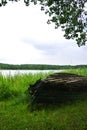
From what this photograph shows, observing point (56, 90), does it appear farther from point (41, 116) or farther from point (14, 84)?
point (14, 84)

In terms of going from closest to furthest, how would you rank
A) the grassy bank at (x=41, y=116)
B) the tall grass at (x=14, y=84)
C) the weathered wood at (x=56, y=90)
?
the grassy bank at (x=41, y=116) → the weathered wood at (x=56, y=90) → the tall grass at (x=14, y=84)

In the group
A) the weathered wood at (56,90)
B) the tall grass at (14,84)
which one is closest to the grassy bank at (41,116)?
the weathered wood at (56,90)

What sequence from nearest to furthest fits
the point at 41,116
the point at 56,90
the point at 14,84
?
1. the point at 41,116
2. the point at 56,90
3. the point at 14,84

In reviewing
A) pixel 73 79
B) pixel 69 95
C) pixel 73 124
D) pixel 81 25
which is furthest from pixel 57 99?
pixel 81 25

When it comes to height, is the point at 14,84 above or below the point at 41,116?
above

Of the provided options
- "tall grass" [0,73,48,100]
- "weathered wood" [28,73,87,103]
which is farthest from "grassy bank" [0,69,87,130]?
"tall grass" [0,73,48,100]

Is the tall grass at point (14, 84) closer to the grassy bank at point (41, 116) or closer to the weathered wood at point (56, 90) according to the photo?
the grassy bank at point (41, 116)

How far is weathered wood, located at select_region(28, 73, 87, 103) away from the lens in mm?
14227

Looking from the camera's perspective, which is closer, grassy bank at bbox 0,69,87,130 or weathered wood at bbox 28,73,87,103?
grassy bank at bbox 0,69,87,130

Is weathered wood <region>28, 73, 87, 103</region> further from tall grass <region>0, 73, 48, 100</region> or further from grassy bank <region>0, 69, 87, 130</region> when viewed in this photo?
tall grass <region>0, 73, 48, 100</region>

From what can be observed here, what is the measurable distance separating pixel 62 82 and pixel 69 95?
2.05 feet

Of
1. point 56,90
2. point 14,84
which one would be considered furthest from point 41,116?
point 14,84

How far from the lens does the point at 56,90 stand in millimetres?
14422

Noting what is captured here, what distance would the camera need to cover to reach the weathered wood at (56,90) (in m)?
14.2
